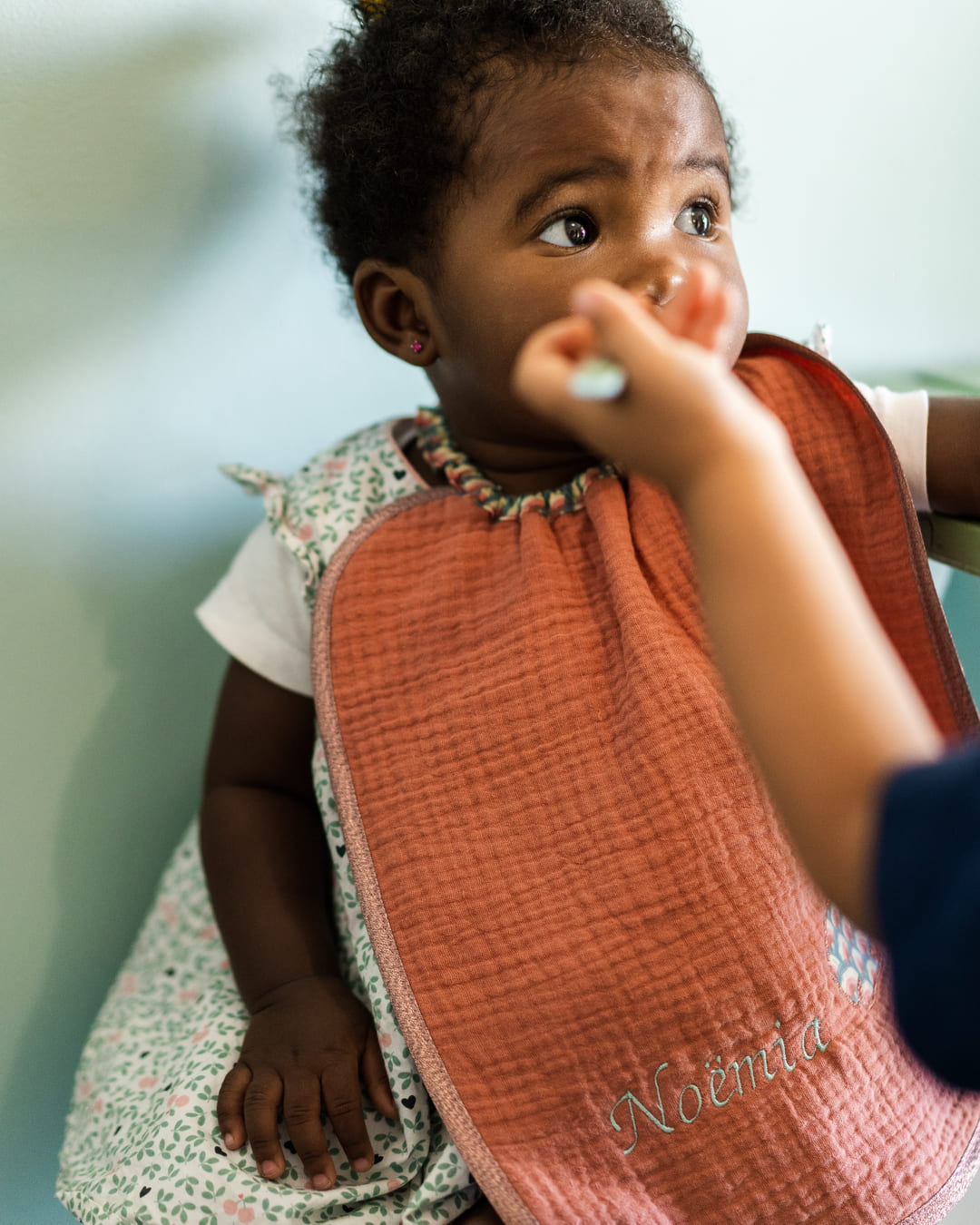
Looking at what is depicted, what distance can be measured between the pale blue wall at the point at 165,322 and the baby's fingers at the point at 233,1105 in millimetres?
268

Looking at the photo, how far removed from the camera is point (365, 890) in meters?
0.72

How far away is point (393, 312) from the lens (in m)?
0.82

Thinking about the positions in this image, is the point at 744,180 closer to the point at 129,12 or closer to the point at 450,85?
the point at 450,85

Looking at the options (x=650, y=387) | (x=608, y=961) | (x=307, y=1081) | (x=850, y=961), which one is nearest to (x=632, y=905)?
(x=608, y=961)

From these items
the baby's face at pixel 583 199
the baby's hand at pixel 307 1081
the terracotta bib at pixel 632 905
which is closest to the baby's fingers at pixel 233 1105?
the baby's hand at pixel 307 1081

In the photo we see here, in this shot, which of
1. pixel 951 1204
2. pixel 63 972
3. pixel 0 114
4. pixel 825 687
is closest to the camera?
pixel 825 687

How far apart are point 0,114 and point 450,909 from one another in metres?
0.66

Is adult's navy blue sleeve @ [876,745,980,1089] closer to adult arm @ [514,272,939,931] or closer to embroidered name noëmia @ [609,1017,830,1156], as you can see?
adult arm @ [514,272,939,931]

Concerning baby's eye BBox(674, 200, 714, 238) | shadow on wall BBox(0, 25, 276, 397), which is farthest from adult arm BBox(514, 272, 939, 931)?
shadow on wall BBox(0, 25, 276, 397)

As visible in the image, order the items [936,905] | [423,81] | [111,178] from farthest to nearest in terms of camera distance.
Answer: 1. [111,178]
2. [423,81]
3. [936,905]

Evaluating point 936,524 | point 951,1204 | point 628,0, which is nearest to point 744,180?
point 628,0

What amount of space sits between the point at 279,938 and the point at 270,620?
243 mm

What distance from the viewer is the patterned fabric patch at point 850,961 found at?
2.15ft

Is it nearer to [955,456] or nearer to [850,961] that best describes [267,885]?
[850,961]
